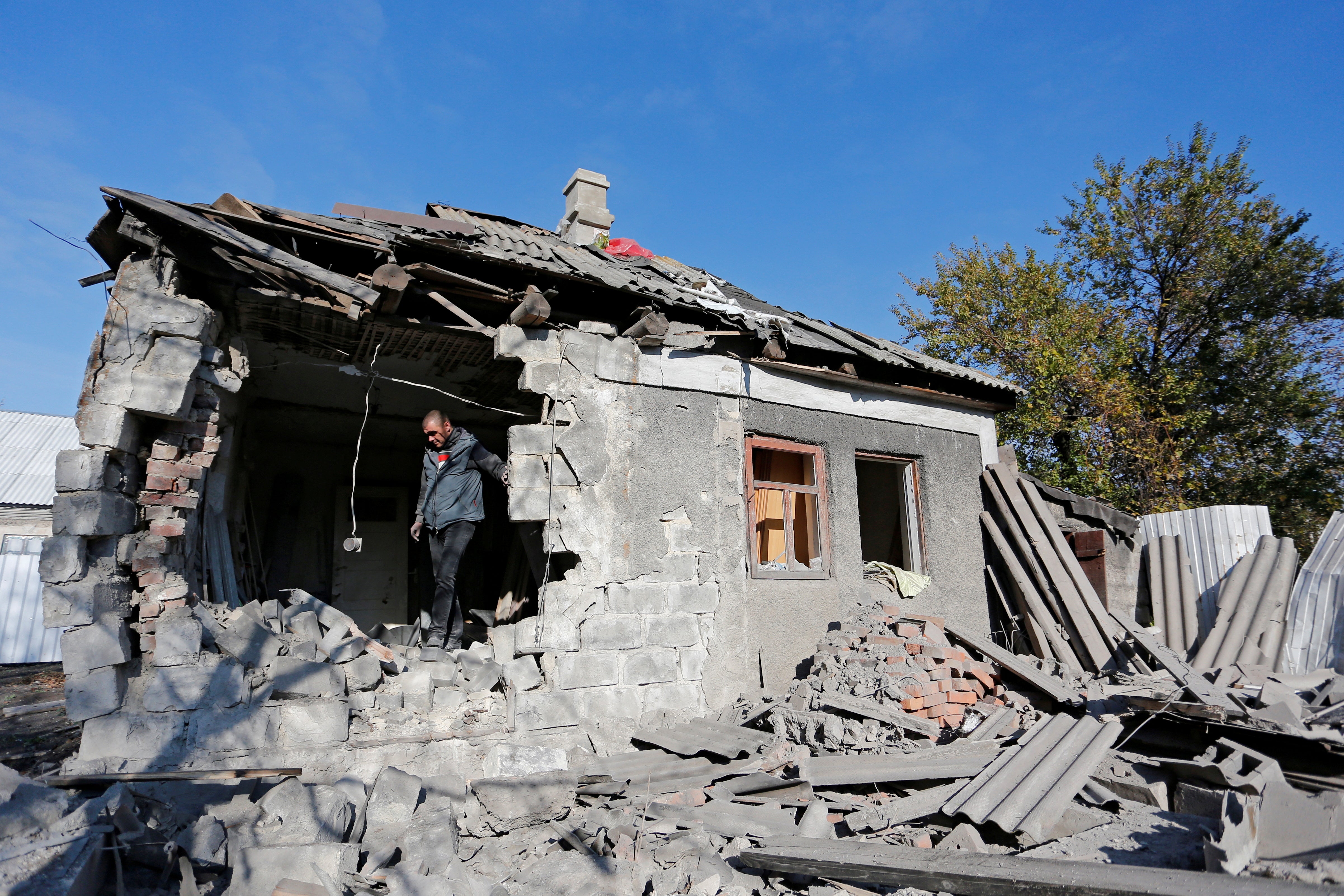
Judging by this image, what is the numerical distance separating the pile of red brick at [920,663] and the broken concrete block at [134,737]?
4597mm

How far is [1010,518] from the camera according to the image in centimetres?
807

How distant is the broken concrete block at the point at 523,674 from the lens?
5.16 meters

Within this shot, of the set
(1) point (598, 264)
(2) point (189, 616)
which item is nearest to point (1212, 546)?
(1) point (598, 264)

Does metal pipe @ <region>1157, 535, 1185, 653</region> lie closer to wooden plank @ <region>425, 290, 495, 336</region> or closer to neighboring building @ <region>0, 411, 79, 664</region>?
wooden plank @ <region>425, 290, 495, 336</region>

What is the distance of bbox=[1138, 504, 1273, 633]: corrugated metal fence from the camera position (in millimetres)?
8578

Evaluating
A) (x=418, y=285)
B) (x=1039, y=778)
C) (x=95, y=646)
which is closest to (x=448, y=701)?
(x=95, y=646)

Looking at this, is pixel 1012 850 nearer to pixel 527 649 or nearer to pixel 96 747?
pixel 527 649

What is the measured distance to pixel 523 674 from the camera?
5211 mm

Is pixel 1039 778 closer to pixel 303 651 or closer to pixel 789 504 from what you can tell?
pixel 789 504

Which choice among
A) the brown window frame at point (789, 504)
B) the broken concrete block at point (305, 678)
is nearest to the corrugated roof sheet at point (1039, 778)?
the brown window frame at point (789, 504)

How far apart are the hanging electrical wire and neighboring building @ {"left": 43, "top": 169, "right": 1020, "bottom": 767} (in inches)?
4.3

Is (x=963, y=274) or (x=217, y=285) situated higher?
(x=963, y=274)

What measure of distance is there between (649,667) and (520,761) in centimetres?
118

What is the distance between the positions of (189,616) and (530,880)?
2562 millimetres
